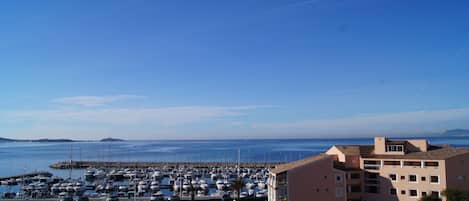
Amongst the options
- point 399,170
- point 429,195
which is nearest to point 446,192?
point 429,195

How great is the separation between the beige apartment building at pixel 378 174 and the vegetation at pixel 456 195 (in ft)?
10.2

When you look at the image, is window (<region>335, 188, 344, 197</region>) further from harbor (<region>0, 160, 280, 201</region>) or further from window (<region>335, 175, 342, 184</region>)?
harbor (<region>0, 160, 280, 201</region>)

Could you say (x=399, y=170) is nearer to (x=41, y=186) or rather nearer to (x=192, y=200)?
(x=192, y=200)

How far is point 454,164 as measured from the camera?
36625 mm

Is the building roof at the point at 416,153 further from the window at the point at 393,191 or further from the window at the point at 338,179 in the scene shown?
the window at the point at 338,179

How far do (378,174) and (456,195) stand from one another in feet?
26.1

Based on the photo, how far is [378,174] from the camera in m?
39.4

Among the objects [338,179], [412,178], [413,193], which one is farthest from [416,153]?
[338,179]

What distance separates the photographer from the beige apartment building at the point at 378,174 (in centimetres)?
3616

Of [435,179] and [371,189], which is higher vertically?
[435,179]

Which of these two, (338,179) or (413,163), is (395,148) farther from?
(338,179)

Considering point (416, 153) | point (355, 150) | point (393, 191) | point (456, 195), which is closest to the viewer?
point (456, 195)

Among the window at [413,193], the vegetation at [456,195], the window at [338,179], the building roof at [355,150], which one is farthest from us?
the building roof at [355,150]

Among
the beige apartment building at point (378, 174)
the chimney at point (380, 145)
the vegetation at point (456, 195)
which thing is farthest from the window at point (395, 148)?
the vegetation at point (456, 195)
